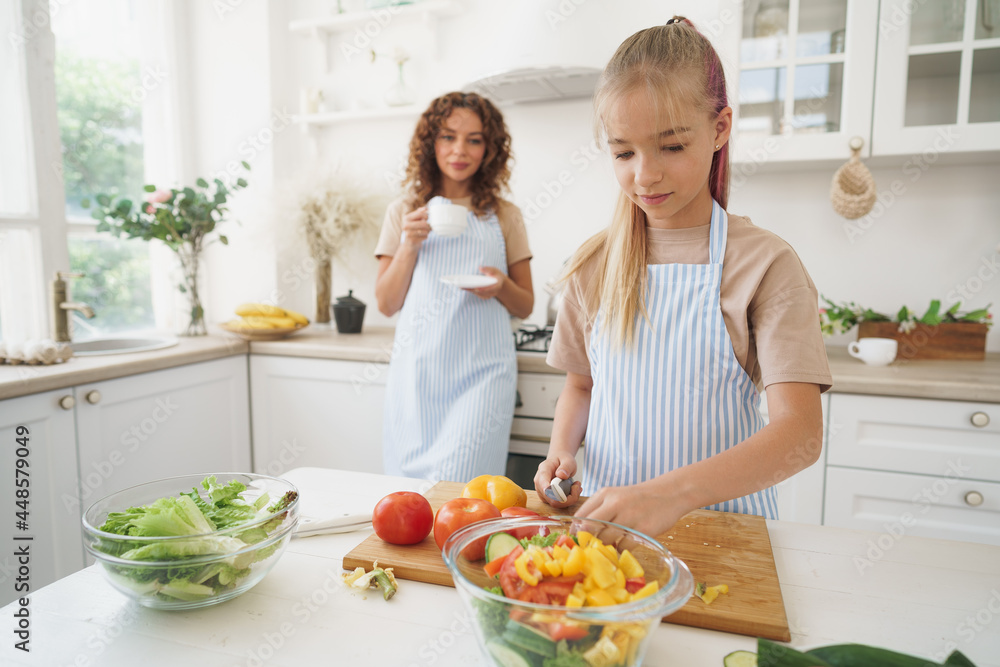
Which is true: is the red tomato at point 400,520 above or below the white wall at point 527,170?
below

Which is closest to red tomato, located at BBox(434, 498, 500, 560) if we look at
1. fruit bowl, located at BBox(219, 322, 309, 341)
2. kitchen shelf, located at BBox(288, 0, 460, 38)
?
fruit bowl, located at BBox(219, 322, 309, 341)

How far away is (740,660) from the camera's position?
543 millimetres

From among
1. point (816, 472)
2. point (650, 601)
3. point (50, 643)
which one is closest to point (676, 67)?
point (650, 601)

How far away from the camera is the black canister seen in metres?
2.41

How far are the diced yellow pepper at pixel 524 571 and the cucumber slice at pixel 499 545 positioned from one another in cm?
6

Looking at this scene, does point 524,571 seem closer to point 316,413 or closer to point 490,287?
point 490,287

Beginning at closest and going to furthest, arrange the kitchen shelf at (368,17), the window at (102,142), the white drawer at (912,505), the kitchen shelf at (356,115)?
the white drawer at (912,505)
the window at (102,142)
the kitchen shelf at (368,17)
the kitchen shelf at (356,115)

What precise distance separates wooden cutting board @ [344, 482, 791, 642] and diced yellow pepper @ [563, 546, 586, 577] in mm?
178

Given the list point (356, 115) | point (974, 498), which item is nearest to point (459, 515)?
point (974, 498)

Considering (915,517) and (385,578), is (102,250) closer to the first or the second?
(385,578)

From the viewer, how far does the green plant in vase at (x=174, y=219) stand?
7.11ft

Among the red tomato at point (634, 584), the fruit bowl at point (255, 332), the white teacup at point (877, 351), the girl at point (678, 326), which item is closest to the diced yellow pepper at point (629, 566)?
the red tomato at point (634, 584)

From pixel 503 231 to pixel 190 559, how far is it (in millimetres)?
1434

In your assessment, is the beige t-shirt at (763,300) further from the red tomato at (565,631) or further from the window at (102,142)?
the window at (102,142)
